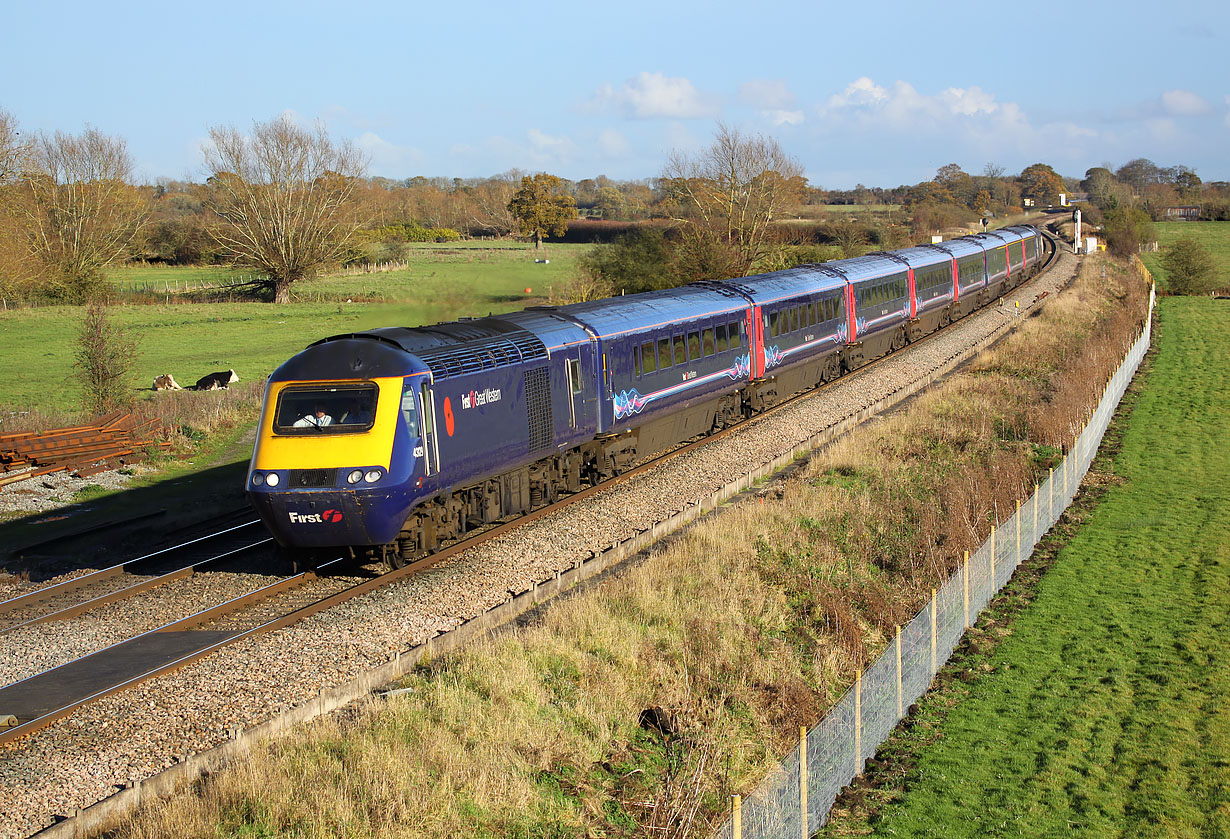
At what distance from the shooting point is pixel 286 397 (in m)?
14.2

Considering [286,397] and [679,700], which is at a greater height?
[286,397]

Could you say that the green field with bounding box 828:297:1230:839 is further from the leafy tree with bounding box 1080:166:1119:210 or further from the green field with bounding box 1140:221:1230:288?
the leafy tree with bounding box 1080:166:1119:210

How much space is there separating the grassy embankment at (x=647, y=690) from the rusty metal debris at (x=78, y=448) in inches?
570

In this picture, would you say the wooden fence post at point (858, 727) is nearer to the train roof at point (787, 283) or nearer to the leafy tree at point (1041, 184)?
the train roof at point (787, 283)

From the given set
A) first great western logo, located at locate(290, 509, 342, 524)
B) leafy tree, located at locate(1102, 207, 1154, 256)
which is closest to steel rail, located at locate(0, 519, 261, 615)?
first great western logo, located at locate(290, 509, 342, 524)

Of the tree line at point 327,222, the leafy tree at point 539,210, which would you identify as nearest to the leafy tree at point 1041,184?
the tree line at point 327,222

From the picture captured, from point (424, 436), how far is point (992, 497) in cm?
1100

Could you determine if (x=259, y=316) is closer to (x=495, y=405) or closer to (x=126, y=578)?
(x=126, y=578)

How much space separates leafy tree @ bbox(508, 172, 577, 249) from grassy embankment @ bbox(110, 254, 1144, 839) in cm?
5139

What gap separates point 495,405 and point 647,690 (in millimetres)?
6261

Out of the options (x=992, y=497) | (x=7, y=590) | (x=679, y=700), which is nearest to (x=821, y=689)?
(x=679, y=700)

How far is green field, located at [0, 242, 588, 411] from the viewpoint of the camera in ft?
86.9

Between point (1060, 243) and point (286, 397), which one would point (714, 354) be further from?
point (1060, 243)

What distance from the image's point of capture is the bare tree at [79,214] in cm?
5509
